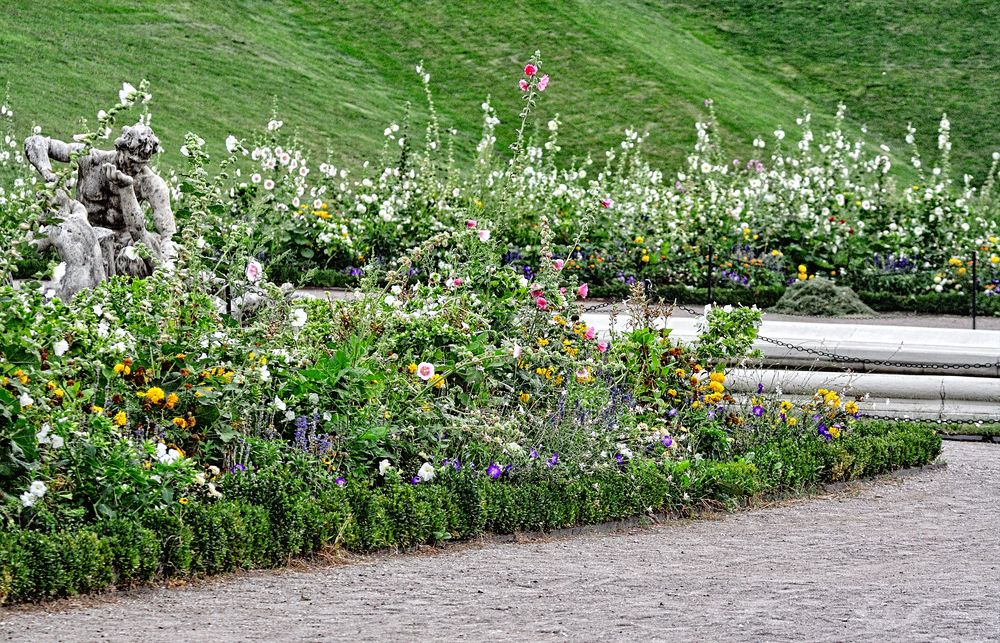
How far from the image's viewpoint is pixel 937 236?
42.4ft

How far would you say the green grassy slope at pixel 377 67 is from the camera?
2092 centimetres

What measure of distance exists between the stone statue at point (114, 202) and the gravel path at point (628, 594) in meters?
3.04

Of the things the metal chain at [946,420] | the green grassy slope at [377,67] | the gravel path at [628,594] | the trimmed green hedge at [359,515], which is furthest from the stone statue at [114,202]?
the green grassy slope at [377,67]

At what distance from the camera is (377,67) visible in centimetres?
2550

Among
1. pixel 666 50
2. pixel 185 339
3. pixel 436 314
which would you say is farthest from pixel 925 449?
pixel 666 50

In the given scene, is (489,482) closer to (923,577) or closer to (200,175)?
(923,577)

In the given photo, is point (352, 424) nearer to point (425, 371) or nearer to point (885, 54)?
point (425, 371)

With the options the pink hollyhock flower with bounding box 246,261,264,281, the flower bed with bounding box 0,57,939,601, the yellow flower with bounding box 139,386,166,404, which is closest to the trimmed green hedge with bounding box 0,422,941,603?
the flower bed with bounding box 0,57,939,601

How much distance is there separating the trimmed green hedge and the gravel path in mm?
96

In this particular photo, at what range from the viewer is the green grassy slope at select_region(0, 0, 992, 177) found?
20922 mm

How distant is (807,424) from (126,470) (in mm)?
3606

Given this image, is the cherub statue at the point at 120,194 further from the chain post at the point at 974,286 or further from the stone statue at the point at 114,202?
the chain post at the point at 974,286

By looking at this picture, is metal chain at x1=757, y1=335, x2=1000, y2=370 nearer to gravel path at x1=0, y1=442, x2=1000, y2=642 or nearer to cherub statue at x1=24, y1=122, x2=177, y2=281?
gravel path at x1=0, y1=442, x2=1000, y2=642

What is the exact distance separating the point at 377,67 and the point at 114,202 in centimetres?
1840
